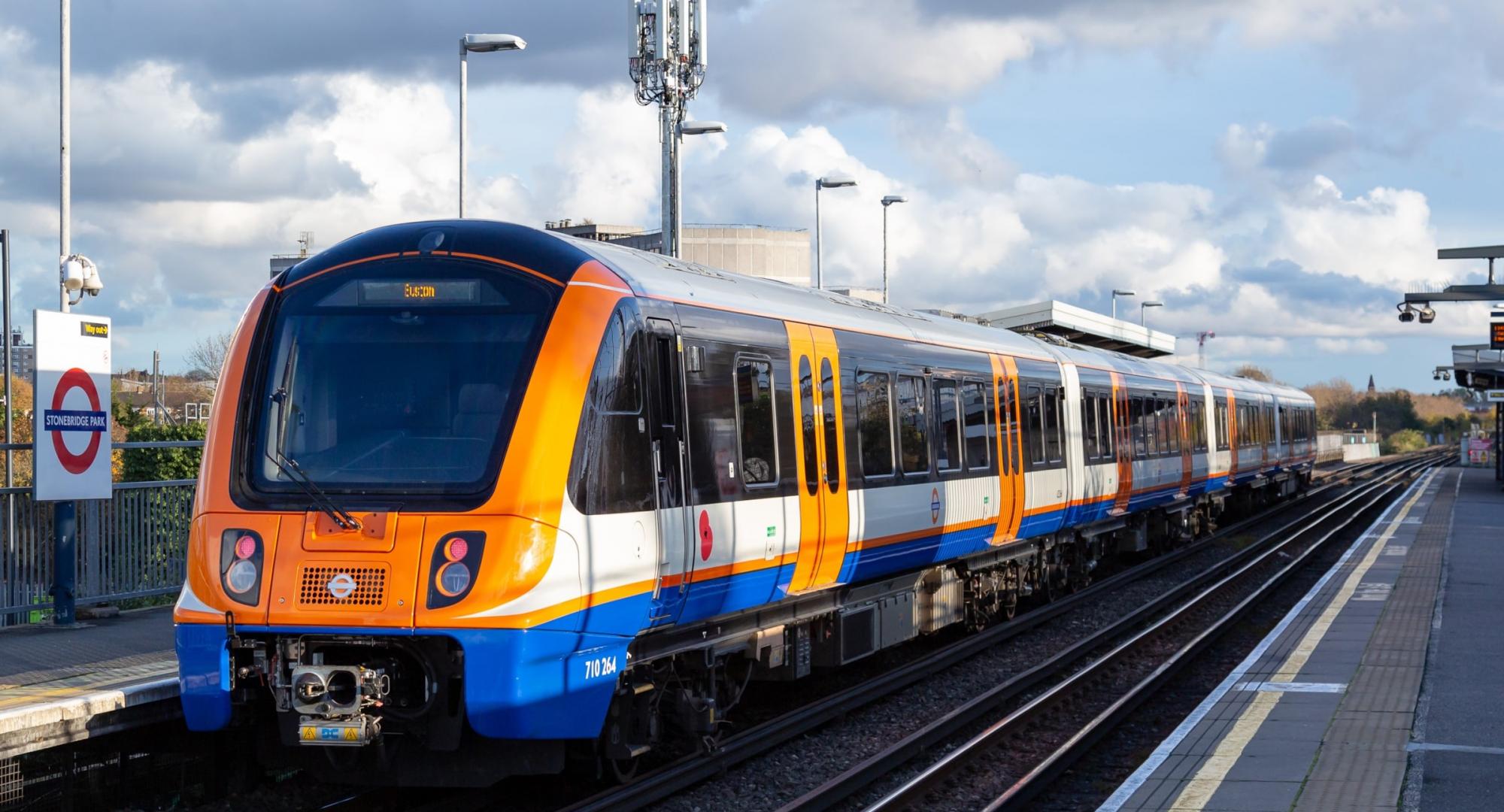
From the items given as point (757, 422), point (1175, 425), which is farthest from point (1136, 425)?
point (757, 422)

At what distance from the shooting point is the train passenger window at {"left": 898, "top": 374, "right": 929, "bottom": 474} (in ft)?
41.8

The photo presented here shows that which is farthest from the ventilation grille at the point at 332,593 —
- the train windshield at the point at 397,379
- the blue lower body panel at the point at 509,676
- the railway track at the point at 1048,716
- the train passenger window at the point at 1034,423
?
the train passenger window at the point at 1034,423

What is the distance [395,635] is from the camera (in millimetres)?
7551

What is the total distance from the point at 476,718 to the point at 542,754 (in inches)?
24.8

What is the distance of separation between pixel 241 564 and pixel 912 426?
651 centimetres

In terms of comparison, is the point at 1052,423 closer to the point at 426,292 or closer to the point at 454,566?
the point at 426,292

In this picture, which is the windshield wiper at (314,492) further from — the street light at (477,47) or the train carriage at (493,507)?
the street light at (477,47)

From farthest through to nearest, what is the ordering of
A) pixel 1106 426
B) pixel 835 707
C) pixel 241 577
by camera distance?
pixel 1106 426 → pixel 835 707 → pixel 241 577

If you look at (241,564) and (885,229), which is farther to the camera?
(885,229)

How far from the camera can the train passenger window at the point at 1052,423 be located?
17516 mm

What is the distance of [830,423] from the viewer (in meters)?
11.2

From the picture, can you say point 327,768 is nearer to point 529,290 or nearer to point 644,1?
point 529,290

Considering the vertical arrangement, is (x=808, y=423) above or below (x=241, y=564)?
above

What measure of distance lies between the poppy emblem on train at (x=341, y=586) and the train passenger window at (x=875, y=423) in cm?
495
